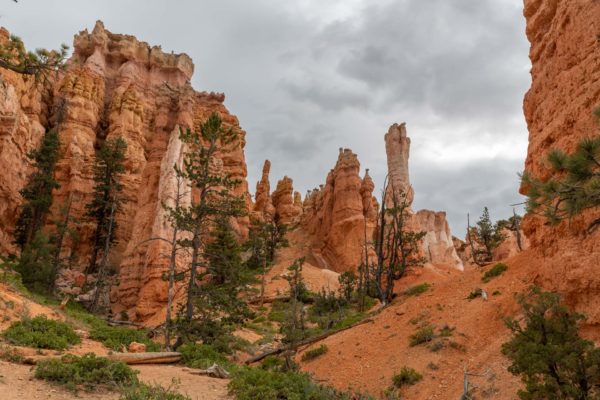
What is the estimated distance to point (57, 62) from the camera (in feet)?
35.2

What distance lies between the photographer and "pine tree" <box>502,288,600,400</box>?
6898mm

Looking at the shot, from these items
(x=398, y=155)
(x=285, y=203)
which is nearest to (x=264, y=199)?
(x=285, y=203)

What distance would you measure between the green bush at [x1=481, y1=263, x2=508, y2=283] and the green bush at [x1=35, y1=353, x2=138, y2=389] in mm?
14871

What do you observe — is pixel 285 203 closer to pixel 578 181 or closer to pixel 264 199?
pixel 264 199

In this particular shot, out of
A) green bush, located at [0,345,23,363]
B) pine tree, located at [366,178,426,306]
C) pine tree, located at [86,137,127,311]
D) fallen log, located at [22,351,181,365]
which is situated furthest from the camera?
pine tree, located at [86,137,127,311]

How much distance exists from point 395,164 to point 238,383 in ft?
133

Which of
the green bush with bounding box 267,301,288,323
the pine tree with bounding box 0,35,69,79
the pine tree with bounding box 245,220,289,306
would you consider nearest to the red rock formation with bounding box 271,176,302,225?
the pine tree with bounding box 245,220,289,306

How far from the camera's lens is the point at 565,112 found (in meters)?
12.4

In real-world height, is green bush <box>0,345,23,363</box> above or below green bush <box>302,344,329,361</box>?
above

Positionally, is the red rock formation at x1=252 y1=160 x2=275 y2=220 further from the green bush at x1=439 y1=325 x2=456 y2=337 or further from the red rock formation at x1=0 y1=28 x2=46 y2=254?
the green bush at x1=439 y1=325 x2=456 y2=337

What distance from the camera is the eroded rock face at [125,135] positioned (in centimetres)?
3347

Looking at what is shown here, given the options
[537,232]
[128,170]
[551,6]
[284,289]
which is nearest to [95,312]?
[284,289]

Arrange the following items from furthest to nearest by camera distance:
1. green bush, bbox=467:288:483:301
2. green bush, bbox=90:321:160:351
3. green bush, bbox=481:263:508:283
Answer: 1. green bush, bbox=481:263:508:283
2. green bush, bbox=467:288:483:301
3. green bush, bbox=90:321:160:351

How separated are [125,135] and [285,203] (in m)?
25.4
